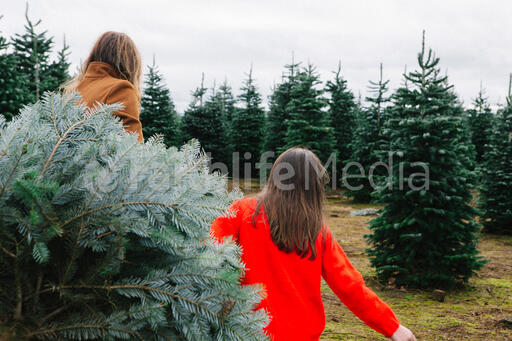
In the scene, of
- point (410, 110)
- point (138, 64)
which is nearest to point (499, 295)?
point (410, 110)

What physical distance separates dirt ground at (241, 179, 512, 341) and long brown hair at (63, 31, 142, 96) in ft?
12.0

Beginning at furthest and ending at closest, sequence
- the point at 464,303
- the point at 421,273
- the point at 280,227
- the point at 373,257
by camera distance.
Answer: the point at 373,257 < the point at 421,273 < the point at 464,303 < the point at 280,227

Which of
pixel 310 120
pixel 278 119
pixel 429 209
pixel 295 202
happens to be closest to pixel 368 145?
pixel 310 120

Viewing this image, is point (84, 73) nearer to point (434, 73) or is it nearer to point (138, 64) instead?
point (138, 64)

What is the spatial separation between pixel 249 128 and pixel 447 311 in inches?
883

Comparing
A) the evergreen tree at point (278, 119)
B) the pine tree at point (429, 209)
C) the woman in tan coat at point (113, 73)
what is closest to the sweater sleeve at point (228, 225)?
the woman in tan coat at point (113, 73)

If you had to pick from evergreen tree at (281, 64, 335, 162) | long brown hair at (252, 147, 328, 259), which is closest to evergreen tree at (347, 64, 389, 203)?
evergreen tree at (281, 64, 335, 162)

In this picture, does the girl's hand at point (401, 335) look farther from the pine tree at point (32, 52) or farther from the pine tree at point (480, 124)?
the pine tree at point (480, 124)

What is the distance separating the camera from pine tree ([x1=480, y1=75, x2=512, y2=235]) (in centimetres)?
1219

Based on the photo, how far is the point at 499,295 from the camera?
6.54 metres

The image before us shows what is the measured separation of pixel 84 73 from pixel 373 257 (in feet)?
19.7

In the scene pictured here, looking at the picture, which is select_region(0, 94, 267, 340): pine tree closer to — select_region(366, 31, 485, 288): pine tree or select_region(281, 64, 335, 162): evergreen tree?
select_region(366, 31, 485, 288): pine tree

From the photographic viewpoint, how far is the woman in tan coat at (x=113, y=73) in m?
2.42

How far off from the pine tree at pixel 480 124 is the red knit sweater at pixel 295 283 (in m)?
28.4
